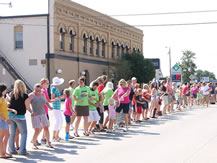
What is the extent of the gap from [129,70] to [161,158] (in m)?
39.7

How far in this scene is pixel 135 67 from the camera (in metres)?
50.6

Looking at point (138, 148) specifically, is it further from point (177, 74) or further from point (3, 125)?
point (177, 74)

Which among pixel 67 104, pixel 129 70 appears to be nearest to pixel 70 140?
pixel 67 104

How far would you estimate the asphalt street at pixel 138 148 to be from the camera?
9.29m

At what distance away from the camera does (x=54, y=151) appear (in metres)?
10.5

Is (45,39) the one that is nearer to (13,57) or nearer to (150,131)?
(13,57)

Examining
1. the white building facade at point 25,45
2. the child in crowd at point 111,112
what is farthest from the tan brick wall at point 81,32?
the child in crowd at point 111,112

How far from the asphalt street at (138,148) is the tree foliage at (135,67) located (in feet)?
113

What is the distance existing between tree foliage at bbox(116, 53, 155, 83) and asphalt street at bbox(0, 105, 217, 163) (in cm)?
3432

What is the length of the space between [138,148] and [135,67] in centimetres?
4014

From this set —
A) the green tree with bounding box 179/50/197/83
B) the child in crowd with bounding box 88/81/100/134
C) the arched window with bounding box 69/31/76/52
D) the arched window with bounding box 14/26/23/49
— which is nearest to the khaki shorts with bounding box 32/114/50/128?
the child in crowd with bounding box 88/81/100/134

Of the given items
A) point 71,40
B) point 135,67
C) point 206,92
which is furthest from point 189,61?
point 206,92

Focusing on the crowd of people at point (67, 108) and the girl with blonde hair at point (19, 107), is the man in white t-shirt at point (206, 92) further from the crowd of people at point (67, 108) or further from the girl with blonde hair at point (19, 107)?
the girl with blonde hair at point (19, 107)

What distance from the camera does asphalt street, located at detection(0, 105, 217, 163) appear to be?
366 inches
